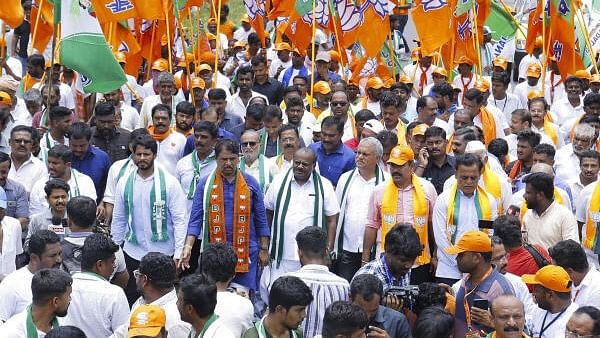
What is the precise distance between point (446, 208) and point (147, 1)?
16.8 ft

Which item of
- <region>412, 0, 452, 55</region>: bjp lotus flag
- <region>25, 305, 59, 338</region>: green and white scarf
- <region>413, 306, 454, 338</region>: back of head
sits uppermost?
<region>412, 0, 452, 55</region>: bjp lotus flag

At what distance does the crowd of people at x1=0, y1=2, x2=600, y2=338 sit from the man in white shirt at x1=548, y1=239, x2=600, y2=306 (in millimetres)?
13

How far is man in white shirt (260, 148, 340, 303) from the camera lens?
10.4 metres

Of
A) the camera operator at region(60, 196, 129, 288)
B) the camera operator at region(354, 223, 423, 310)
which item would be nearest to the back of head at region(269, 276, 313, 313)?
the camera operator at region(354, 223, 423, 310)

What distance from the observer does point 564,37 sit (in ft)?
51.6

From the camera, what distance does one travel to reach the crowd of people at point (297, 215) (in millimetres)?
7441

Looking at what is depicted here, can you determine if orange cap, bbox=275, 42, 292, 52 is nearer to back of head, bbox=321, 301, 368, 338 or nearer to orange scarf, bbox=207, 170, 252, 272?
orange scarf, bbox=207, 170, 252, 272

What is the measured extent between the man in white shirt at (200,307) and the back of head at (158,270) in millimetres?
591

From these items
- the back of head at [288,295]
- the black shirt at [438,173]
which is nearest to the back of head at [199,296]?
the back of head at [288,295]

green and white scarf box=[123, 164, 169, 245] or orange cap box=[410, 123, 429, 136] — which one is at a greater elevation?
orange cap box=[410, 123, 429, 136]

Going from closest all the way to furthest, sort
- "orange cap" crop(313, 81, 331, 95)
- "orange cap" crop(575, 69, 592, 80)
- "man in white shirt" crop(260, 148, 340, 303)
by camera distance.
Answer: "man in white shirt" crop(260, 148, 340, 303), "orange cap" crop(313, 81, 331, 95), "orange cap" crop(575, 69, 592, 80)

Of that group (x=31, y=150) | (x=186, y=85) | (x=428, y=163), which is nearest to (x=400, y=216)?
(x=428, y=163)

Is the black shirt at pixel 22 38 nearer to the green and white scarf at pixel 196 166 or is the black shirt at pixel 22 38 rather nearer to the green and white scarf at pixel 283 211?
the green and white scarf at pixel 196 166

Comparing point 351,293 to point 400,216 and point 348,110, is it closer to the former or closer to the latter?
point 400,216
